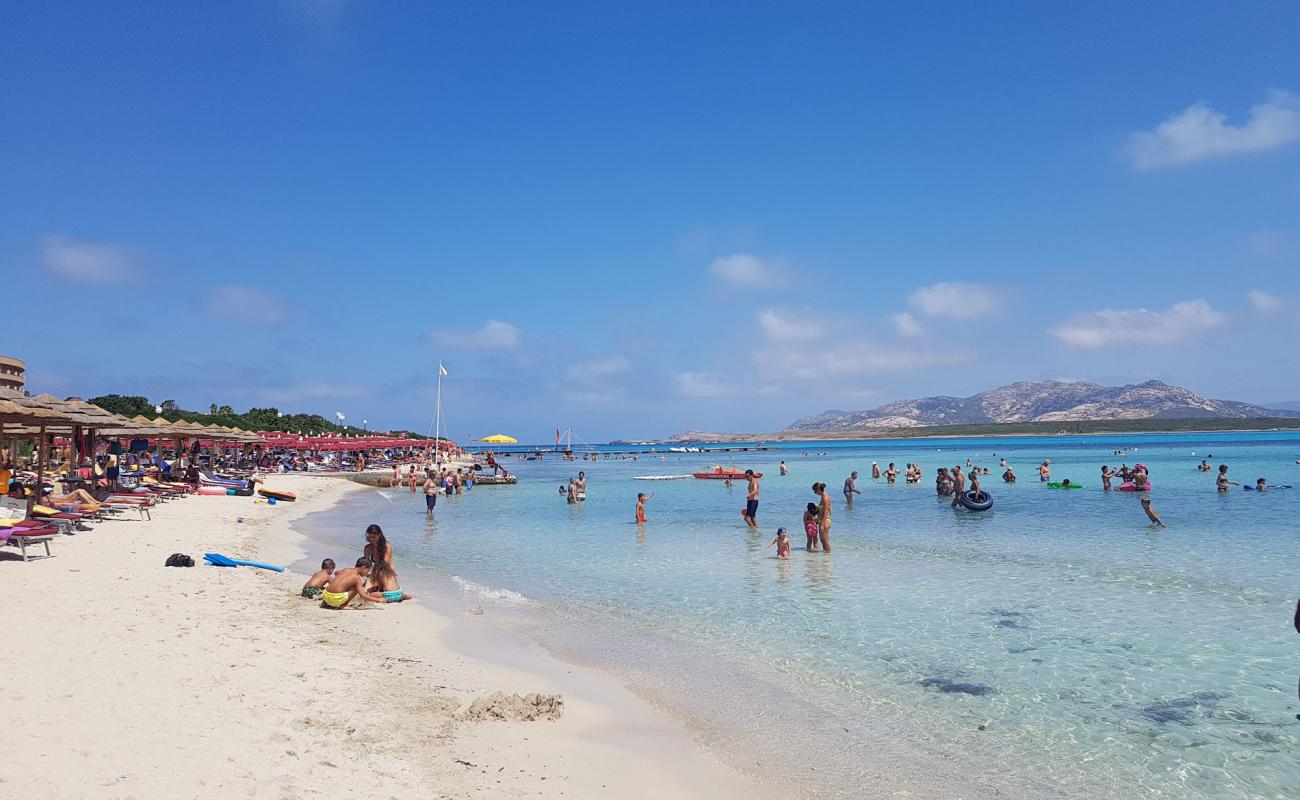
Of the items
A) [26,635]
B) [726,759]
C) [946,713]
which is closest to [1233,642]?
[946,713]

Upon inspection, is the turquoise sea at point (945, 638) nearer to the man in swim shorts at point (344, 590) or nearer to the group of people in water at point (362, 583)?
the group of people in water at point (362, 583)

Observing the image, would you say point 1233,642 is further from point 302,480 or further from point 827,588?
point 302,480

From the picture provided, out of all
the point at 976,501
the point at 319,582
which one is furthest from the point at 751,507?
the point at 319,582

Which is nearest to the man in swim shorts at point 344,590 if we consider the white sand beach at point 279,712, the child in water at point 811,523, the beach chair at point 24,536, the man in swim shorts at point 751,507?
the white sand beach at point 279,712

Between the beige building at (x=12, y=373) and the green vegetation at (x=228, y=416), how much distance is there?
4260 millimetres

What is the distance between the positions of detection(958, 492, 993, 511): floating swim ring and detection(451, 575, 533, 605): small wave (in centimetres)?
1790

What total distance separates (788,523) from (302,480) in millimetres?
29094

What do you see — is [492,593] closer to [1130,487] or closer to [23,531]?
[23,531]

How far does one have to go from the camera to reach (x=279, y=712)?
5.98 meters

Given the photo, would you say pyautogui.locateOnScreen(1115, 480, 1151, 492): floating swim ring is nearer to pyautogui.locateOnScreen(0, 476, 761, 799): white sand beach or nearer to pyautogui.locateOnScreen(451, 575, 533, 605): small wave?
pyautogui.locateOnScreen(451, 575, 533, 605): small wave

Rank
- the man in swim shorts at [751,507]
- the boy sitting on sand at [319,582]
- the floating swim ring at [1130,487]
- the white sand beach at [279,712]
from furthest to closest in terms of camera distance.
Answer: the floating swim ring at [1130,487] < the man in swim shorts at [751,507] < the boy sitting on sand at [319,582] < the white sand beach at [279,712]

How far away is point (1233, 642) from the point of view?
30.2ft

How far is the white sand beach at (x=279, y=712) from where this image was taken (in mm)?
4691

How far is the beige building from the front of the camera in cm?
4631
